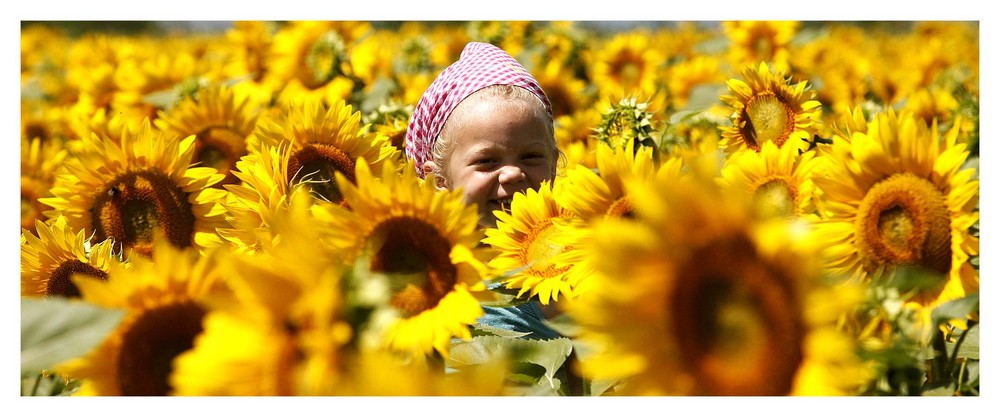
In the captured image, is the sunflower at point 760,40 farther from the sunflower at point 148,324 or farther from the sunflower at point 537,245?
the sunflower at point 148,324

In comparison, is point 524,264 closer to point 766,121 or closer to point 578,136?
point 766,121

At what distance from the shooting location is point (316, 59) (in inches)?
142

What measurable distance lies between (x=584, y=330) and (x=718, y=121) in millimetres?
1503

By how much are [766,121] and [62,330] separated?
139 cm

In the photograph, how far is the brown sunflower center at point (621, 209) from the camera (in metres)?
1.52

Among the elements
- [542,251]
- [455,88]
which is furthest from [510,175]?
[542,251]

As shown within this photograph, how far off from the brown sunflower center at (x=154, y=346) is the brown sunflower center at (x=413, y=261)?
21cm

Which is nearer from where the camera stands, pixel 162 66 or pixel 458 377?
pixel 458 377

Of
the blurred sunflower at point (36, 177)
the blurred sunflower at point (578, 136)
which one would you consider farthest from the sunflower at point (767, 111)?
the blurred sunflower at point (36, 177)

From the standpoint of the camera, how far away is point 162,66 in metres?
3.78

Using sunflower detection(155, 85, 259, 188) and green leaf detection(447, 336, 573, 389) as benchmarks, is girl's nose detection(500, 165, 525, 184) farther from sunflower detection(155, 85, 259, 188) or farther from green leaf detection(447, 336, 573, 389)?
green leaf detection(447, 336, 573, 389)

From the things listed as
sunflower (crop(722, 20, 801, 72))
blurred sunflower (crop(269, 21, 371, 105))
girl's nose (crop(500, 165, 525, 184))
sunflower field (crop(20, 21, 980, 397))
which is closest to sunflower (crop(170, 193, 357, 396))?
sunflower field (crop(20, 21, 980, 397))

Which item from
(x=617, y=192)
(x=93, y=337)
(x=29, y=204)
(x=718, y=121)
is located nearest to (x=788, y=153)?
(x=617, y=192)

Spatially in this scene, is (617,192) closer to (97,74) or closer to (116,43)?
(97,74)
